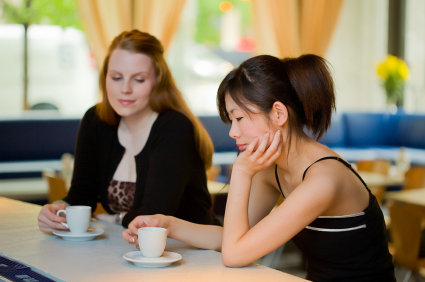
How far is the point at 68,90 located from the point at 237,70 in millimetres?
4413

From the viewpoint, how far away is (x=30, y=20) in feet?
16.6

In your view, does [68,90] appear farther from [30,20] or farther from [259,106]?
[259,106]

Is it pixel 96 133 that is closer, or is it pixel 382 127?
pixel 96 133

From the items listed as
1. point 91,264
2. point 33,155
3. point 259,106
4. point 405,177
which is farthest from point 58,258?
point 33,155

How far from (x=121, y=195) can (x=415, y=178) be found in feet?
8.63

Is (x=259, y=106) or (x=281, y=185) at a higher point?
(x=259, y=106)

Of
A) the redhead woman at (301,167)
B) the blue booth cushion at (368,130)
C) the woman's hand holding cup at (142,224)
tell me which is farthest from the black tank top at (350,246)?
the blue booth cushion at (368,130)

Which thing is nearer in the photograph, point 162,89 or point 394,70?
point 162,89

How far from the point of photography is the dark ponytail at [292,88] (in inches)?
49.7

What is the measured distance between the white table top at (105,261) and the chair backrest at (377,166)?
3254 mm

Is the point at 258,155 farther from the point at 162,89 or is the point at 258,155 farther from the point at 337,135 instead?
the point at 337,135

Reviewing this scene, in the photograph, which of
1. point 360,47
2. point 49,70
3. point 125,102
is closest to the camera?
point 125,102

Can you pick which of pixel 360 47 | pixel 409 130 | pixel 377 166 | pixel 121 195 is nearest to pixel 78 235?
pixel 121 195

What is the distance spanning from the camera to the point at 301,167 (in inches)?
51.9
